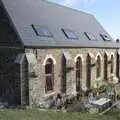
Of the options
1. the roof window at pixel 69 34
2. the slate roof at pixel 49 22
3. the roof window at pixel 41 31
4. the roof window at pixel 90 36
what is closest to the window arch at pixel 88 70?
the slate roof at pixel 49 22

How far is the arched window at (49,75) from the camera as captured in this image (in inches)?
645

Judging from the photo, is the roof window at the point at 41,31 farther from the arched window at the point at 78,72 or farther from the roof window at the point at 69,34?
the arched window at the point at 78,72

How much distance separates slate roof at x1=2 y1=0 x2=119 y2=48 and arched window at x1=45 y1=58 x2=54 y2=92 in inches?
50.9

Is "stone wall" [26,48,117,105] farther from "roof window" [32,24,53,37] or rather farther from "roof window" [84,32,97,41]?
"roof window" [84,32,97,41]

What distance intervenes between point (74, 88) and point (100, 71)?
584 cm

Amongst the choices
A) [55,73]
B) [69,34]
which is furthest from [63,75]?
[69,34]

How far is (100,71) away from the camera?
23828mm

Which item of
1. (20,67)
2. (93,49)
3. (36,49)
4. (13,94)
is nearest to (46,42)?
(36,49)

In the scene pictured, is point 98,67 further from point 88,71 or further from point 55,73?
point 55,73

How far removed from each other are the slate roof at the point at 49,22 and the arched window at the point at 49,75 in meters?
1.29

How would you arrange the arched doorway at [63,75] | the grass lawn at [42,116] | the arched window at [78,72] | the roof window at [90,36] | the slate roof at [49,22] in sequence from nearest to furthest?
the grass lawn at [42,116]
the slate roof at [49,22]
the arched doorway at [63,75]
the arched window at [78,72]
the roof window at [90,36]

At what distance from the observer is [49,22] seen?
1864 centimetres

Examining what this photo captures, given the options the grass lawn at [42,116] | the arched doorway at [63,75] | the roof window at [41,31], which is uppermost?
the roof window at [41,31]

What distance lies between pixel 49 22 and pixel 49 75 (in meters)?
4.59
